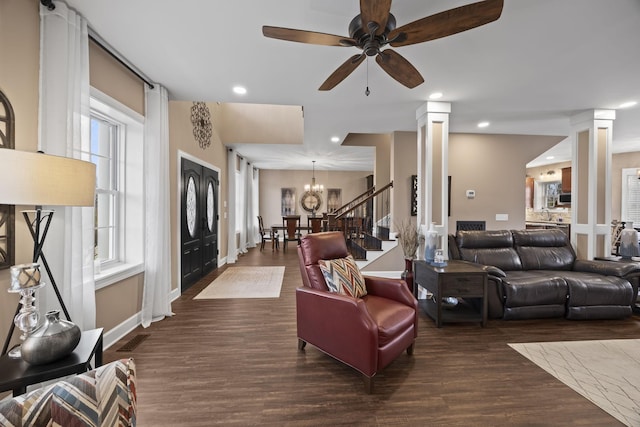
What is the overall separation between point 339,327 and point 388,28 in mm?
2204

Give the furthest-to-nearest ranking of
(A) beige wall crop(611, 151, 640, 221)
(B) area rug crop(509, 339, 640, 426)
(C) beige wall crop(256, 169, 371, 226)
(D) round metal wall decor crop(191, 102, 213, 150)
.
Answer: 1. (C) beige wall crop(256, 169, 371, 226)
2. (A) beige wall crop(611, 151, 640, 221)
3. (D) round metal wall decor crop(191, 102, 213, 150)
4. (B) area rug crop(509, 339, 640, 426)

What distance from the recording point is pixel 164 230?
127 inches

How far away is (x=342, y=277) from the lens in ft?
7.98

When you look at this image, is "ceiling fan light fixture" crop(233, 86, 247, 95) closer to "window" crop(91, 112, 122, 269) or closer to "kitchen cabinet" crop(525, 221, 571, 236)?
"window" crop(91, 112, 122, 269)

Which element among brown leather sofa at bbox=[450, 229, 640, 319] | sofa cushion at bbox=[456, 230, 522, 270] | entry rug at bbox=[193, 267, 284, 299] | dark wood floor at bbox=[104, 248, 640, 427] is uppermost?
sofa cushion at bbox=[456, 230, 522, 270]

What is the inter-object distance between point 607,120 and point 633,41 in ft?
7.42

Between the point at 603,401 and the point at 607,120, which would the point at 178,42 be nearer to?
the point at 603,401

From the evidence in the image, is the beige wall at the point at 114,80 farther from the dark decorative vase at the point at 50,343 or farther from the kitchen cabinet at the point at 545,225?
the kitchen cabinet at the point at 545,225

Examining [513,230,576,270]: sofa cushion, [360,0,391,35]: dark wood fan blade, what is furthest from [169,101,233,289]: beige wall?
[513,230,576,270]: sofa cushion

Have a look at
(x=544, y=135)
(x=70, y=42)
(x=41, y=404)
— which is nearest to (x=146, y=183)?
(x=70, y=42)

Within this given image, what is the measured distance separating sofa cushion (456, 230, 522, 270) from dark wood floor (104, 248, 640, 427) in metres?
0.80

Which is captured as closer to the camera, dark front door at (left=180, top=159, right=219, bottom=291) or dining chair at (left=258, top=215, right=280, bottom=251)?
dark front door at (left=180, top=159, right=219, bottom=291)

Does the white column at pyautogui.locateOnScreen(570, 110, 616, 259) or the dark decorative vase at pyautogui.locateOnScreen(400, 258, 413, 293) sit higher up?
the white column at pyautogui.locateOnScreen(570, 110, 616, 259)

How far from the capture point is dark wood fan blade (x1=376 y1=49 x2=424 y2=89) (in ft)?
6.52
